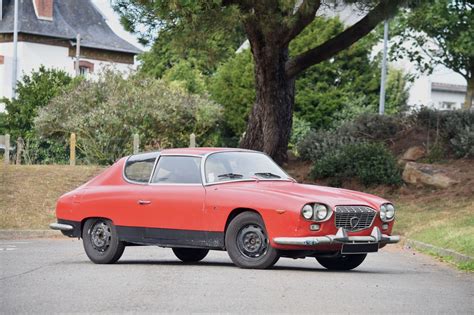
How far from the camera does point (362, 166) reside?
29016 mm

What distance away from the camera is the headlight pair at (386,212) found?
572 inches

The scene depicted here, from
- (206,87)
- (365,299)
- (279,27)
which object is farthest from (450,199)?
(206,87)

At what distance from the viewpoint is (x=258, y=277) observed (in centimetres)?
1303

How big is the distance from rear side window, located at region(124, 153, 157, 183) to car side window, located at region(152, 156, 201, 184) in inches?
6.9

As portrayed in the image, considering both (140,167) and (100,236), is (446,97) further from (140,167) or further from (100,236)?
(100,236)

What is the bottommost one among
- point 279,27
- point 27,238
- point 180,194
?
point 27,238

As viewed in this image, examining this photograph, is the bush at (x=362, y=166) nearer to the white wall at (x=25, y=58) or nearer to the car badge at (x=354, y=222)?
the car badge at (x=354, y=222)

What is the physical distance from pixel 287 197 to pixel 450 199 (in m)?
13.0

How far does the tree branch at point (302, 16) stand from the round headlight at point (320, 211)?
11934 millimetres

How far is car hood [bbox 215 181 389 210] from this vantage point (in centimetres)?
1395

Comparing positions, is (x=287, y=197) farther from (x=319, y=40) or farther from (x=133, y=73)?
(x=319, y=40)

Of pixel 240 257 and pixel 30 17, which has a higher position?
pixel 30 17

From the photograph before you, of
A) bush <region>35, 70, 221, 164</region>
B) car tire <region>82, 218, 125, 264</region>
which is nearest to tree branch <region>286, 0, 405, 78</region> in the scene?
bush <region>35, 70, 221, 164</region>

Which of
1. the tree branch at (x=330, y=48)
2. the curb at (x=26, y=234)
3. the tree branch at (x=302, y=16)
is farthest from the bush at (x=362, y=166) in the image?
the curb at (x=26, y=234)
